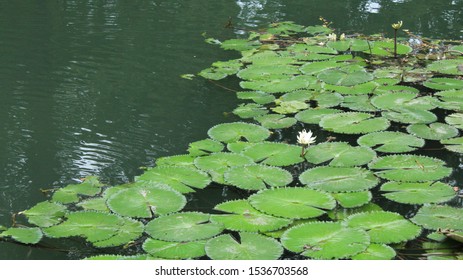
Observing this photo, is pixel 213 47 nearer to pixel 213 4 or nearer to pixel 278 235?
pixel 213 4

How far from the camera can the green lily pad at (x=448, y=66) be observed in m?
4.80

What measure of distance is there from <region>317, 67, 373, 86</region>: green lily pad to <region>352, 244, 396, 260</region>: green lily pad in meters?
2.18

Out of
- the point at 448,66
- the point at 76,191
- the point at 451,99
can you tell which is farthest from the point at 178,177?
the point at 448,66

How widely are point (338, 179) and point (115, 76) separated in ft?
7.62

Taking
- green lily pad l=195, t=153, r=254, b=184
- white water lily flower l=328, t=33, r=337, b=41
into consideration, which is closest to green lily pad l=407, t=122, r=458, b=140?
green lily pad l=195, t=153, r=254, b=184

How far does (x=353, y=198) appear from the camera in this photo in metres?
2.93

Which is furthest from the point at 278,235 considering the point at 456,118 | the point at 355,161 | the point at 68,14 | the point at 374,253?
the point at 68,14

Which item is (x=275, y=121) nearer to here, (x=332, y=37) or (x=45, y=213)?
(x=45, y=213)

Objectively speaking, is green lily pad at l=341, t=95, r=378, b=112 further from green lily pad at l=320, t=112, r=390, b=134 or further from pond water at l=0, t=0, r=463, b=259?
pond water at l=0, t=0, r=463, b=259

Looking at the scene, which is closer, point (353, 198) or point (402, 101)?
point (353, 198)

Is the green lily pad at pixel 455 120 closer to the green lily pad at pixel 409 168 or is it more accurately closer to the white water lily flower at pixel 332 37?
the green lily pad at pixel 409 168

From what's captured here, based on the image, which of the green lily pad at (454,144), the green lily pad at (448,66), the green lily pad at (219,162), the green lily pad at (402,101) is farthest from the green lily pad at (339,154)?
the green lily pad at (448,66)

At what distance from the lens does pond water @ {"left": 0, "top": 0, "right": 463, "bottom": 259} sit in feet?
11.3

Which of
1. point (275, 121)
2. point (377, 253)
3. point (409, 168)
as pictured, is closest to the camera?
point (377, 253)
